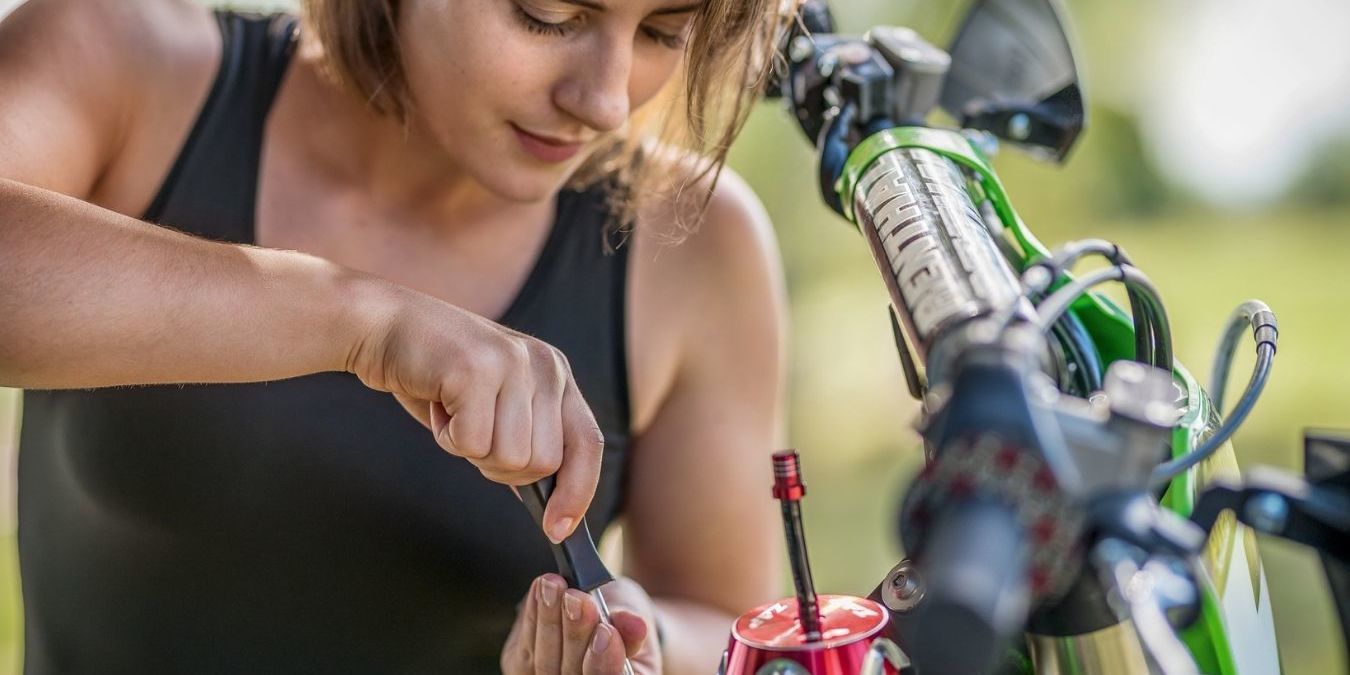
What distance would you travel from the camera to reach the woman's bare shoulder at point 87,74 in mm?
768

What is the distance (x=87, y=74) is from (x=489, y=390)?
0.45 metres

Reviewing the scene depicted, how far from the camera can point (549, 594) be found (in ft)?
1.97

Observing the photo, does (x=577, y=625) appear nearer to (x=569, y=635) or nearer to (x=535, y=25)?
(x=569, y=635)

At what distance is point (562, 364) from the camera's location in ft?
1.91

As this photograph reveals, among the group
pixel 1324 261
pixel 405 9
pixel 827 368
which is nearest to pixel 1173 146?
pixel 1324 261

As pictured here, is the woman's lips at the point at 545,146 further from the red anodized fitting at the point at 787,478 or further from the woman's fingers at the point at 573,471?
the red anodized fitting at the point at 787,478

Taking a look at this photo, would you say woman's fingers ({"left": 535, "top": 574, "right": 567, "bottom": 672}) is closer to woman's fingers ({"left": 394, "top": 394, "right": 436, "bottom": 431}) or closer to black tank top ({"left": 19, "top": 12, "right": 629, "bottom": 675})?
woman's fingers ({"left": 394, "top": 394, "right": 436, "bottom": 431})

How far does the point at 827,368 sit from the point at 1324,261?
4.60ft

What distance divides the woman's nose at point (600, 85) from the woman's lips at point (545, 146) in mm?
40

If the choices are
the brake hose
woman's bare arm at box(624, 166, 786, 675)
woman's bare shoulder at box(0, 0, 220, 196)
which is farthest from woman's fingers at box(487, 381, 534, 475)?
woman's bare arm at box(624, 166, 786, 675)

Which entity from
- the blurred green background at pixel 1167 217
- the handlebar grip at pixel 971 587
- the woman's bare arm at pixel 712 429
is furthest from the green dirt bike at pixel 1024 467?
the blurred green background at pixel 1167 217

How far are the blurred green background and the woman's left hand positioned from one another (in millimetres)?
2372

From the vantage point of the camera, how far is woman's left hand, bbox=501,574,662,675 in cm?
59

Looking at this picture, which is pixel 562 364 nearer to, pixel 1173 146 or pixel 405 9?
pixel 405 9
